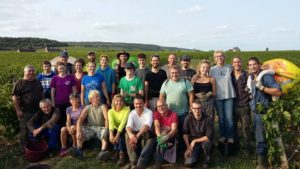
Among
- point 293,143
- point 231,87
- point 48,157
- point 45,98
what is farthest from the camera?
point 45,98

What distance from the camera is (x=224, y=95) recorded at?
6.87m

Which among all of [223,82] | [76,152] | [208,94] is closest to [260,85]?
→ [223,82]

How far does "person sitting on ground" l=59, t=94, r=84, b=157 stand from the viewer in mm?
7345

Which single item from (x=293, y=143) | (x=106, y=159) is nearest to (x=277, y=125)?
(x=293, y=143)

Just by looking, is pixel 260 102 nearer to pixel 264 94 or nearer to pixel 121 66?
pixel 264 94

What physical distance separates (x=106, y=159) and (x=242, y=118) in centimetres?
291

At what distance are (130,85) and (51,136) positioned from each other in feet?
7.04

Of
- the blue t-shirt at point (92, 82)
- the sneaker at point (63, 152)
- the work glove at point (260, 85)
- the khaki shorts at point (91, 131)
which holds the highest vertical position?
the work glove at point (260, 85)

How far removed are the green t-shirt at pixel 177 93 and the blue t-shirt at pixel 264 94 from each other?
121 centimetres

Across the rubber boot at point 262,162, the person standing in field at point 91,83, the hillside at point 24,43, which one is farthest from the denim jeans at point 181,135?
the hillside at point 24,43

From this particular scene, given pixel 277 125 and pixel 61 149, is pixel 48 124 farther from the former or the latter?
pixel 277 125

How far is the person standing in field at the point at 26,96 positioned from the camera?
24.6ft

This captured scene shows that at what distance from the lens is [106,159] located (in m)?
6.98

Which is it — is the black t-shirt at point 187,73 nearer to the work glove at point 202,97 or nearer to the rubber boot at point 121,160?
the work glove at point 202,97
